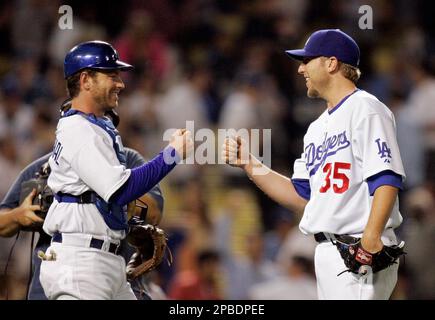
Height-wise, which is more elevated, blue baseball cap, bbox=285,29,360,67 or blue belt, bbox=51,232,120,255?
blue baseball cap, bbox=285,29,360,67

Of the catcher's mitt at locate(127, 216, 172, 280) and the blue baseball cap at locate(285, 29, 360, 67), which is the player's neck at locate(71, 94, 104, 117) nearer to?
the catcher's mitt at locate(127, 216, 172, 280)

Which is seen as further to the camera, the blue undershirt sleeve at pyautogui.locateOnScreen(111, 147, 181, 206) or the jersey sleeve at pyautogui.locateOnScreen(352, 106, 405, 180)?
the blue undershirt sleeve at pyautogui.locateOnScreen(111, 147, 181, 206)

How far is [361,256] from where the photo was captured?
4395mm

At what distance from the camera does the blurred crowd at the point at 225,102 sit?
8328 mm

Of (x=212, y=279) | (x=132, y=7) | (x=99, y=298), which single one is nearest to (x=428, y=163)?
(x=212, y=279)

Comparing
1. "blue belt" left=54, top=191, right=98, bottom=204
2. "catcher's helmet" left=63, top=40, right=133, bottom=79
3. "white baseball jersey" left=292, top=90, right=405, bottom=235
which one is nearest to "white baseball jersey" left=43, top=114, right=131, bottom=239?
"blue belt" left=54, top=191, right=98, bottom=204

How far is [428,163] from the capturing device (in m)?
9.44

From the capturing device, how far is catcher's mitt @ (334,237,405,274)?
173 inches

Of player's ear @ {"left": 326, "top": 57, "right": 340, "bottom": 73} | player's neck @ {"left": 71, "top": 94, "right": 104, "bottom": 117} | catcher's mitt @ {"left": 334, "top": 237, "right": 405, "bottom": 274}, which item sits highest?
player's ear @ {"left": 326, "top": 57, "right": 340, "bottom": 73}

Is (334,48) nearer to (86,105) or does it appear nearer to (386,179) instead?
(386,179)

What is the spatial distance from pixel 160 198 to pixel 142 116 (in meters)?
4.53

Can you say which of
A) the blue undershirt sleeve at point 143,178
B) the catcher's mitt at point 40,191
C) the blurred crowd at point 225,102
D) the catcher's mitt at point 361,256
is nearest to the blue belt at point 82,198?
the blue undershirt sleeve at point 143,178

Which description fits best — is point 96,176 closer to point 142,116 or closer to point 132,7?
point 142,116

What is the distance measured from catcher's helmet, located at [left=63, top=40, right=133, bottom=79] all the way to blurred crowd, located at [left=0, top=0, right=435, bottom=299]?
3060 mm
